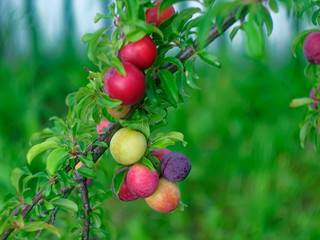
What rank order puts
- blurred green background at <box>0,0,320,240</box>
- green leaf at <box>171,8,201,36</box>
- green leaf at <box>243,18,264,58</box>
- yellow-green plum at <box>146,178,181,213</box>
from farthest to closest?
blurred green background at <box>0,0,320,240</box>
yellow-green plum at <box>146,178,181,213</box>
green leaf at <box>171,8,201,36</box>
green leaf at <box>243,18,264,58</box>

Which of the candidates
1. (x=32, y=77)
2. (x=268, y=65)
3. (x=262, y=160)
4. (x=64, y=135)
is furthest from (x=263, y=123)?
(x=64, y=135)

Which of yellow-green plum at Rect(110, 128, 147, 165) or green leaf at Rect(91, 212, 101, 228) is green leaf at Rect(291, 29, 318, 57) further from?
green leaf at Rect(91, 212, 101, 228)

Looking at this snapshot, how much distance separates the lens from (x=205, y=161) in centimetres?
192

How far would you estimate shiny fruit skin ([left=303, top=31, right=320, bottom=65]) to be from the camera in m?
0.59

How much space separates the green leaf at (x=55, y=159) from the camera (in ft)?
1.70

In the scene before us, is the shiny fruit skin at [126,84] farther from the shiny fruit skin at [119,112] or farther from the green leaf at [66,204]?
the green leaf at [66,204]

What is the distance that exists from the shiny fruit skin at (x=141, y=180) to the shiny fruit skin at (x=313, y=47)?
11.5 inches

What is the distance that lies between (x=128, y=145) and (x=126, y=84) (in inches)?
4.0

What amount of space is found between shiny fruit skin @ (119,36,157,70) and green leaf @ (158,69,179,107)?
3 cm

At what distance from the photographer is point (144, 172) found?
20.9 inches

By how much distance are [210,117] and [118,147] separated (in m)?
1.60

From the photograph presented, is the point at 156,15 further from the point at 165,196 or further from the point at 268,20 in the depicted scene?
the point at 165,196

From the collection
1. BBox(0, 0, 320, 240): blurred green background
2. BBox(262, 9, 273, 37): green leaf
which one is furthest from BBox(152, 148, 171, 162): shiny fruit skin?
BBox(0, 0, 320, 240): blurred green background

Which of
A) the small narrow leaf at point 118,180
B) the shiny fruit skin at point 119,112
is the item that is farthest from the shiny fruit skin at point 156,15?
the small narrow leaf at point 118,180
